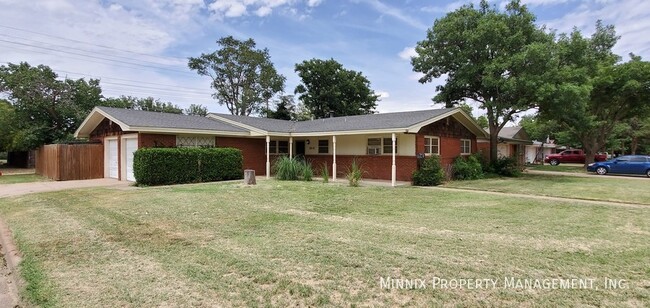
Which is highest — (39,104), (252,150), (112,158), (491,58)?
(491,58)

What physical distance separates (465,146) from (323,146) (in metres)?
8.04

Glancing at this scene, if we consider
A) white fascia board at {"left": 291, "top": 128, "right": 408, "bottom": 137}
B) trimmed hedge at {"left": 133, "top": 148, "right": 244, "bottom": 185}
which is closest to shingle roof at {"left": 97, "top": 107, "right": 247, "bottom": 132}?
trimmed hedge at {"left": 133, "top": 148, "right": 244, "bottom": 185}

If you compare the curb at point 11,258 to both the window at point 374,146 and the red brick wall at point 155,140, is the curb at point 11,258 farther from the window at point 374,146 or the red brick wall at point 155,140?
the window at point 374,146

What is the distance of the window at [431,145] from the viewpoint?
53.4 ft

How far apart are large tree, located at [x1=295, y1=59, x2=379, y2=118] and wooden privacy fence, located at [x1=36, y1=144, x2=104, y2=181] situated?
75.0 feet

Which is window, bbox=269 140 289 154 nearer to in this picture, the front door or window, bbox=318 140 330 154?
the front door

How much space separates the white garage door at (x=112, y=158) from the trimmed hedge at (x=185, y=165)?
412cm

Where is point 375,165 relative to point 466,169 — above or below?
above

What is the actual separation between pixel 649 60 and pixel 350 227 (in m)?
27.9

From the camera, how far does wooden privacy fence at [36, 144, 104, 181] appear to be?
16.0 metres

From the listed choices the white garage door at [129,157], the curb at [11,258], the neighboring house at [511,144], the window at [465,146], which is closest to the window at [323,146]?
the window at [465,146]

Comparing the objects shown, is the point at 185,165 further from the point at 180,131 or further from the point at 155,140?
the point at 155,140

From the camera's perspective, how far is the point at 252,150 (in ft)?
62.4

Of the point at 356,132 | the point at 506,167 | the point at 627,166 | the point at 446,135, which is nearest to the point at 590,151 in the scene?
the point at 627,166
